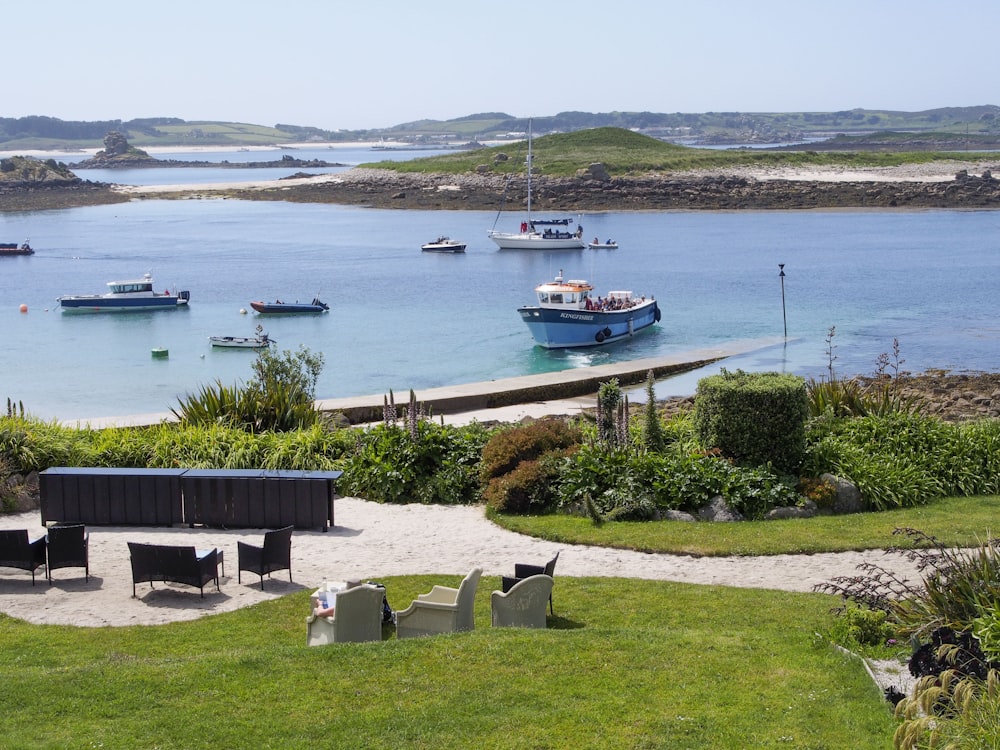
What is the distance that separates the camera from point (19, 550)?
1187 centimetres

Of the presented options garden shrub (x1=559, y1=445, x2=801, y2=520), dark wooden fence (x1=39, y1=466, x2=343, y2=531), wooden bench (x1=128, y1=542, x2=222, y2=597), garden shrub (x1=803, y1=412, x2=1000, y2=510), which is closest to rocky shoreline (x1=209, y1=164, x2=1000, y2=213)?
garden shrub (x1=803, y1=412, x2=1000, y2=510)

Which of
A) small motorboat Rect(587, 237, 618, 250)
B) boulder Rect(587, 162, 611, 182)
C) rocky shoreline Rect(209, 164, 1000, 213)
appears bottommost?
small motorboat Rect(587, 237, 618, 250)

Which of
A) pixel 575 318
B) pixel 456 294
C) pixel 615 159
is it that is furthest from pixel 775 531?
pixel 615 159

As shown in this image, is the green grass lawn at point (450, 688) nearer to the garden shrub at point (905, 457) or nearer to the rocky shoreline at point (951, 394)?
the garden shrub at point (905, 457)

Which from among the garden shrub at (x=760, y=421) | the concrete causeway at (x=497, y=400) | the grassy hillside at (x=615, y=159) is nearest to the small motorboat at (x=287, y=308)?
the concrete causeway at (x=497, y=400)

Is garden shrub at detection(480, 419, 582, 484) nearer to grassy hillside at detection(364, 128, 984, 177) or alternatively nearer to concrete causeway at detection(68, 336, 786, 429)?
concrete causeway at detection(68, 336, 786, 429)

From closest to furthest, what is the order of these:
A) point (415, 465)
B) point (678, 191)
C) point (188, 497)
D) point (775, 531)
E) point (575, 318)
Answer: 1. point (775, 531)
2. point (188, 497)
3. point (415, 465)
4. point (575, 318)
5. point (678, 191)

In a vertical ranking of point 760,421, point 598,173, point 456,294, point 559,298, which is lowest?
point 456,294

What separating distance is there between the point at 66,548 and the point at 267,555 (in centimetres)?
221

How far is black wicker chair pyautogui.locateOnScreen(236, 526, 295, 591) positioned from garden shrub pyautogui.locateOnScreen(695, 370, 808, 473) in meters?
6.86

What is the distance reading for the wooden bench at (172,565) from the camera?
1124 cm

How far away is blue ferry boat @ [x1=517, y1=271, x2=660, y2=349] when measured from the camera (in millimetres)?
42125

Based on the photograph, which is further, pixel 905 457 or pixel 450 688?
pixel 905 457

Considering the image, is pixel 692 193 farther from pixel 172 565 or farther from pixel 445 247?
pixel 172 565
